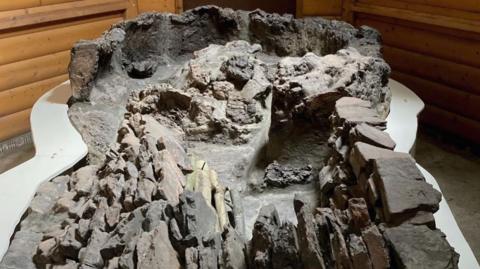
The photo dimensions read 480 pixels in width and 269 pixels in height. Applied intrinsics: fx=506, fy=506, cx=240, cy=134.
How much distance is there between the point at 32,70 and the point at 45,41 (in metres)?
0.36

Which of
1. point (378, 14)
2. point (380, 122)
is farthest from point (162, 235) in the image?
point (378, 14)

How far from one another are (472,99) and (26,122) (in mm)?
4979

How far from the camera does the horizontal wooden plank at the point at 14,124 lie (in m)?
5.62

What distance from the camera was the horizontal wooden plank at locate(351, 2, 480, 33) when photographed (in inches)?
201

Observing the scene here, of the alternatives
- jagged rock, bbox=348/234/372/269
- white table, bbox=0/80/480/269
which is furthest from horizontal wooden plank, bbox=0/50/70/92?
jagged rock, bbox=348/234/372/269

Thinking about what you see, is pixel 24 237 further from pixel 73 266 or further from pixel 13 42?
pixel 13 42

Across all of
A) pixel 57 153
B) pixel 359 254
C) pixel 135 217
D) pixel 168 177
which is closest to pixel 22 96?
pixel 57 153

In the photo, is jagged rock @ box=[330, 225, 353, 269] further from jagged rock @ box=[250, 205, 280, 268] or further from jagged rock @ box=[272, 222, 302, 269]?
jagged rock @ box=[250, 205, 280, 268]

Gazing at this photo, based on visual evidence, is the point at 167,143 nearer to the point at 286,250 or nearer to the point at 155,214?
the point at 155,214

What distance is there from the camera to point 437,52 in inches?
223

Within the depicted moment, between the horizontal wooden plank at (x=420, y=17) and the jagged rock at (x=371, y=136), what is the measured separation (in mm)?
2813

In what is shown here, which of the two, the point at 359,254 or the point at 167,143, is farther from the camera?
the point at 167,143

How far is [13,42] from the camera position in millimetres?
5422

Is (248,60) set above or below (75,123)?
above
